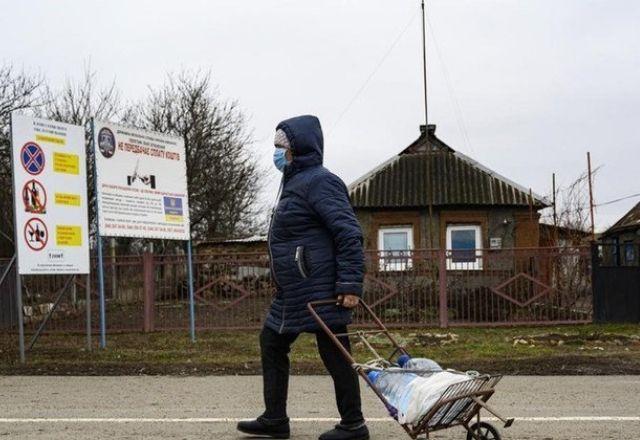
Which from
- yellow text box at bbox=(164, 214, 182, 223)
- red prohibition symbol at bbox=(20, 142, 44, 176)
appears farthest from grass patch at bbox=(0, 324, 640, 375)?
red prohibition symbol at bbox=(20, 142, 44, 176)

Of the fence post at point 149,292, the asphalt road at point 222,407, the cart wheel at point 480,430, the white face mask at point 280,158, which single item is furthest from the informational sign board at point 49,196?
the cart wheel at point 480,430

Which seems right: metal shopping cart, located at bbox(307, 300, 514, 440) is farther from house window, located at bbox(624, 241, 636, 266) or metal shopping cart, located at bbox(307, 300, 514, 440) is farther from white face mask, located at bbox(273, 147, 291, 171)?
house window, located at bbox(624, 241, 636, 266)

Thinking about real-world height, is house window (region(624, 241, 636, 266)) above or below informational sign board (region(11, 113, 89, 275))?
below

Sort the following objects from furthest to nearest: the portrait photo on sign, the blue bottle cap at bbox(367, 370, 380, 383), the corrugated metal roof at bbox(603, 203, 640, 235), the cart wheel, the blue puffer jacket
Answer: the corrugated metal roof at bbox(603, 203, 640, 235) < the portrait photo on sign < the blue puffer jacket < the blue bottle cap at bbox(367, 370, 380, 383) < the cart wheel

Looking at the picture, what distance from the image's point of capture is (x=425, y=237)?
29.8 meters

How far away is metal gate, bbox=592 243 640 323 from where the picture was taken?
1638 centimetres

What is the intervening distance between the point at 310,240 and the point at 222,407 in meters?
2.29

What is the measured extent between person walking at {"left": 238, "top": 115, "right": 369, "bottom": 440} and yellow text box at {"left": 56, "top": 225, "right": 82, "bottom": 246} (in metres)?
7.01

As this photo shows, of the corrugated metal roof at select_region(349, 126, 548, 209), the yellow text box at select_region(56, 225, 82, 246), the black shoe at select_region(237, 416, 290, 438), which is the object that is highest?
the corrugated metal roof at select_region(349, 126, 548, 209)

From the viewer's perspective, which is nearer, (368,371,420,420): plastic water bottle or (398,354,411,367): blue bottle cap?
(368,371,420,420): plastic water bottle

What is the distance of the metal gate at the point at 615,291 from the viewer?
16375mm

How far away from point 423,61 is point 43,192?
1333 cm

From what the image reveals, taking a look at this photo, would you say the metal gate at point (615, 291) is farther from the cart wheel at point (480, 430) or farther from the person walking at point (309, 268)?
the cart wheel at point (480, 430)

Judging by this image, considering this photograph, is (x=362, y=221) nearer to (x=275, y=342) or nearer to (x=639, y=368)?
(x=639, y=368)
